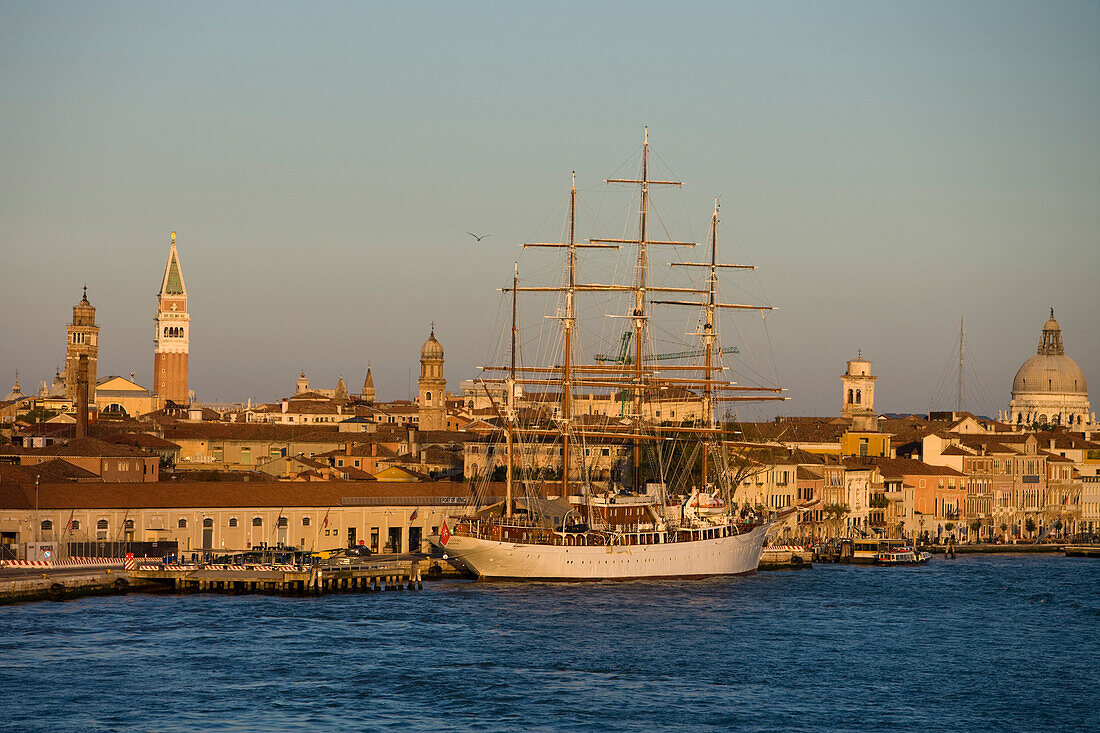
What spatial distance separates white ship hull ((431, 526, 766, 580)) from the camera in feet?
218

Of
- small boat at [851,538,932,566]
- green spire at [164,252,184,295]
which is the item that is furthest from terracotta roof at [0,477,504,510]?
green spire at [164,252,184,295]

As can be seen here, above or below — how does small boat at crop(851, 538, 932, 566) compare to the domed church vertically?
below

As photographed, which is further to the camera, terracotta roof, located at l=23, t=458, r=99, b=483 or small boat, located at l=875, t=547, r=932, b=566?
small boat, located at l=875, t=547, r=932, b=566

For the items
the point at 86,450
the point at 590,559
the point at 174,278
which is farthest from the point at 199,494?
the point at 174,278

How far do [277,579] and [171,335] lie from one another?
114 m

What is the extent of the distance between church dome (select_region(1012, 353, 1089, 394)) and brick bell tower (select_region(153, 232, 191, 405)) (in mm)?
87268

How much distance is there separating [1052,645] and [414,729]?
23465mm

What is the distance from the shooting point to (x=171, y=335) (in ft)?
557

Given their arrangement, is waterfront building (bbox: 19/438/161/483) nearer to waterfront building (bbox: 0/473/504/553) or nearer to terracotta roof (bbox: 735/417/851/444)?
waterfront building (bbox: 0/473/504/553)

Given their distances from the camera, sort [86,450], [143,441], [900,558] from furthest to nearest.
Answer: [143,441] → [900,558] → [86,450]

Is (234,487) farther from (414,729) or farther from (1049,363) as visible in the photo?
(1049,363)

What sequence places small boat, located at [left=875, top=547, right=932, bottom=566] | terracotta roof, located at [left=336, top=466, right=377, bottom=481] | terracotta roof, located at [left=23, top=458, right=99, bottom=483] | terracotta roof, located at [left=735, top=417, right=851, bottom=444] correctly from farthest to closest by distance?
terracotta roof, located at [left=735, top=417, right=851, bottom=444]
small boat, located at [left=875, top=547, right=932, bottom=566]
terracotta roof, located at [left=336, top=466, right=377, bottom=481]
terracotta roof, located at [left=23, top=458, right=99, bottom=483]

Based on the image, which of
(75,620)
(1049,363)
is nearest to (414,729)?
(75,620)

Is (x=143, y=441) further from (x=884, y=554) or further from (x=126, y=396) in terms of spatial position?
(x=126, y=396)
